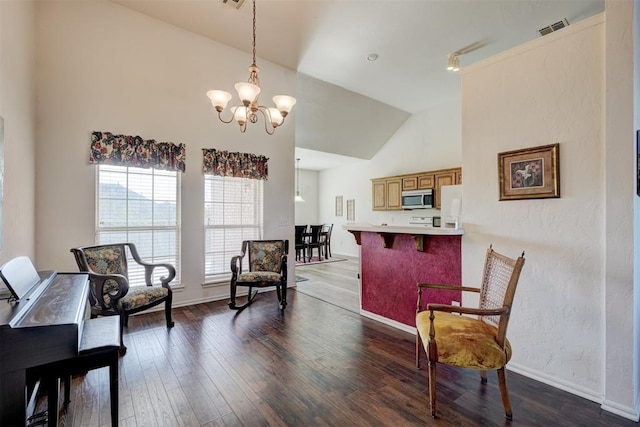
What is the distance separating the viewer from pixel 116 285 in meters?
2.83

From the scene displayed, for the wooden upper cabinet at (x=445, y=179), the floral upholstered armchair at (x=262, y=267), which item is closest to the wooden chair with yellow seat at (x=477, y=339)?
the floral upholstered armchair at (x=262, y=267)

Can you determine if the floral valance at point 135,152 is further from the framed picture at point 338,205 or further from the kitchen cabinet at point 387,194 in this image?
the framed picture at point 338,205

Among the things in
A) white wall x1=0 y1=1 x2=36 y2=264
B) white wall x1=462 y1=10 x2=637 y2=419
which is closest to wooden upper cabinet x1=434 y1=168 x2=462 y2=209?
white wall x1=462 y1=10 x2=637 y2=419

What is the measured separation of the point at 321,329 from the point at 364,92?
4863mm

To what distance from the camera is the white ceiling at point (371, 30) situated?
3.37 metres

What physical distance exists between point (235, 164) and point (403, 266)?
2812mm

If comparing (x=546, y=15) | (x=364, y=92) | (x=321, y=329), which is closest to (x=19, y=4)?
(x=321, y=329)

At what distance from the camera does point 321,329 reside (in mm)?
3076

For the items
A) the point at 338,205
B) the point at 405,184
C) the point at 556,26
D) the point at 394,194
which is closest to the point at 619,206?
the point at 556,26

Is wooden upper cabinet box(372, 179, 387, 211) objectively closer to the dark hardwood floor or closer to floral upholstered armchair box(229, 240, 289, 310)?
floral upholstered armchair box(229, 240, 289, 310)

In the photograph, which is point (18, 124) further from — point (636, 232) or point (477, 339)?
point (636, 232)

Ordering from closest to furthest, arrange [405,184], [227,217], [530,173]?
1. [530,173]
2. [227,217]
3. [405,184]

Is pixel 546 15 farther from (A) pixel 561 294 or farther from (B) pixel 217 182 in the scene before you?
(B) pixel 217 182

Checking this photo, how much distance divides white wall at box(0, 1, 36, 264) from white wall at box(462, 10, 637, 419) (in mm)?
3820
